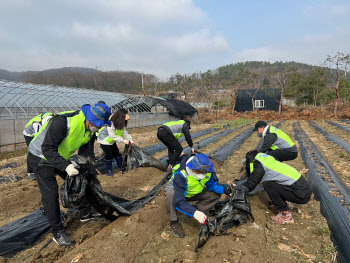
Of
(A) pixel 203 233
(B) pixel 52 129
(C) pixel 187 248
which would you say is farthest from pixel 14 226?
(A) pixel 203 233

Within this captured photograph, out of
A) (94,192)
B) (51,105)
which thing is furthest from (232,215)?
(51,105)

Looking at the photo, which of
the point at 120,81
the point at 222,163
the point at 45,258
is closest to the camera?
the point at 45,258

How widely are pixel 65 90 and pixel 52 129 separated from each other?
48.5 ft

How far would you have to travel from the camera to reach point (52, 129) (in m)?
2.33

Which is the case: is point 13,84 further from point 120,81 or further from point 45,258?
point 120,81

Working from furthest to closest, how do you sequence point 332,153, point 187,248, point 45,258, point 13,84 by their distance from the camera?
point 13,84, point 332,153, point 187,248, point 45,258

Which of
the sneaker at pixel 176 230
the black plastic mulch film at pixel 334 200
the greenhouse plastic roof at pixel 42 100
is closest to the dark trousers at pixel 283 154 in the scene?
the black plastic mulch film at pixel 334 200

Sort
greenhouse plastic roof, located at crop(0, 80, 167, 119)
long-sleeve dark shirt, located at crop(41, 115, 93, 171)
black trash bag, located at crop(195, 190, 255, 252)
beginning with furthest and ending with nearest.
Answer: greenhouse plastic roof, located at crop(0, 80, 167, 119) → black trash bag, located at crop(195, 190, 255, 252) → long-sleeve dark shirt, located at crop(41, 115, 93, 171)

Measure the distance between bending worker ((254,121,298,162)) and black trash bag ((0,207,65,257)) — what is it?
12.3 feet

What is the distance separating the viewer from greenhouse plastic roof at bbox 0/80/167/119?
1176cm

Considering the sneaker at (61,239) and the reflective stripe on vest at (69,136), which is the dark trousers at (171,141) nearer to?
the reflective stripe on vest at (69,136)

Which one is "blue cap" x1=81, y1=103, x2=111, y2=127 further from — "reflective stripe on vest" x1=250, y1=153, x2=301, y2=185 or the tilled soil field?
"reflective stripe on vest" x1=250, y1=153, x2=301, y2=185

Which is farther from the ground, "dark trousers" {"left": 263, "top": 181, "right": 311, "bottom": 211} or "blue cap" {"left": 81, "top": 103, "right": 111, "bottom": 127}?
"blue cap" {"left": 81, "top": 103, "right": 111, "bottom": 127}

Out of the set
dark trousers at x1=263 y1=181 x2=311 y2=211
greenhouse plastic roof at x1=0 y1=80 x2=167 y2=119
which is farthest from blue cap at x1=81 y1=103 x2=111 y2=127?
greenhouse plastic roof at x1=0 y1=80 x2=167 y2=119
